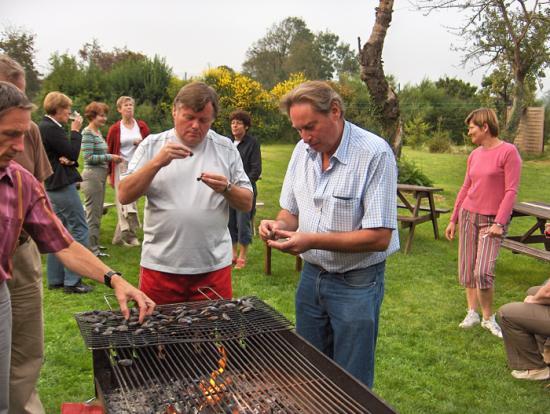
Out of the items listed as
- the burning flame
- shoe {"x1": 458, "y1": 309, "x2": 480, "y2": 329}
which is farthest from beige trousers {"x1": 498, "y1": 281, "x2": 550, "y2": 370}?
the burning flame

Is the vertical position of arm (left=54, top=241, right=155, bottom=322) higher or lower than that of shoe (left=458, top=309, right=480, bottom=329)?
higher

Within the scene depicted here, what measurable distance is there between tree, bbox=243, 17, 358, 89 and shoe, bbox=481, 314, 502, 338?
3875 cm

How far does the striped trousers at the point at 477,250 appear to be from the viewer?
5031mm

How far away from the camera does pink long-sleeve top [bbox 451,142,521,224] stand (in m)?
4.96

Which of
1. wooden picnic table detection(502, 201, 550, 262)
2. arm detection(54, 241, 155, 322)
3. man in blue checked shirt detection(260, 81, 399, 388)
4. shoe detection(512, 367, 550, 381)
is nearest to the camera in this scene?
arm detection(54, 241, 155, 322)

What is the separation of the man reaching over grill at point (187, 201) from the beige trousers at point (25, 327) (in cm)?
60

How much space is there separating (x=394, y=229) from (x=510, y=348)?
228 centimetres

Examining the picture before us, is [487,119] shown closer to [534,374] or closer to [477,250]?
[477,250]

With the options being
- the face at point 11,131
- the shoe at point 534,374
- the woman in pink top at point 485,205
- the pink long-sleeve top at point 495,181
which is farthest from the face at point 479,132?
the face at point 11,131

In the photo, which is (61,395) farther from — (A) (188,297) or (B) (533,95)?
(B) (533,95)

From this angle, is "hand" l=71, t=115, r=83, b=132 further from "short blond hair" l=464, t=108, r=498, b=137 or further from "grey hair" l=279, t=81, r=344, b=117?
"grey hair" l=279, t=81, r=344, b=117

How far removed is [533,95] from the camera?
23094mm

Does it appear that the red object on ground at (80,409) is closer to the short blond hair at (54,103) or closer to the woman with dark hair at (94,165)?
the short blond hair at (54,103)

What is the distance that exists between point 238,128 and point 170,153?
168 inches
